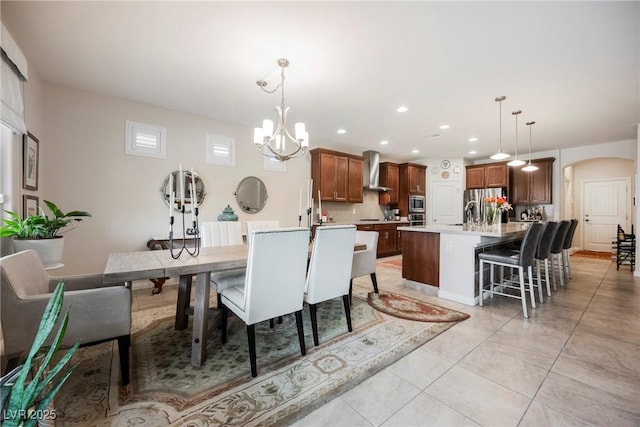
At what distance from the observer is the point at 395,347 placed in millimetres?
2145

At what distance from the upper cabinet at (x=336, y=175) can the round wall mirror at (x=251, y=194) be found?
3.88ft

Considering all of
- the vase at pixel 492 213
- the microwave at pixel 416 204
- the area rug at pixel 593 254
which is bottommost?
the area rug at pixel 593 254

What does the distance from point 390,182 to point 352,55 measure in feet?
15.5

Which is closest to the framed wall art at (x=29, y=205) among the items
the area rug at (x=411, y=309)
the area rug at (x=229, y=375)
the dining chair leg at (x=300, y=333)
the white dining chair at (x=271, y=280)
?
the area rug at (x=229, y=375)

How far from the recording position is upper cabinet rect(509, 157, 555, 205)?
629 cm

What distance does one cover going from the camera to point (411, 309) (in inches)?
116

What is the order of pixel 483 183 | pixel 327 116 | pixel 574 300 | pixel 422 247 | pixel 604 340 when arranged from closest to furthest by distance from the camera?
pixel 604 340
pixel 574 300
pixel 422 247
pixel 327 116
pixel 483 183

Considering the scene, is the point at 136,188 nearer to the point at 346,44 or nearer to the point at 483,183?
the point at 346,44

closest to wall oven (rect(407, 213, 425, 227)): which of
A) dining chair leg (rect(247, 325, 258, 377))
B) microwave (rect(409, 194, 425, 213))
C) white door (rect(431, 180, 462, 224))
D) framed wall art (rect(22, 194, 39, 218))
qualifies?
microwave (rect(409, 194, 425, 213))

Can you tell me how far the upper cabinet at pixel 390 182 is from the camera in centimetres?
687

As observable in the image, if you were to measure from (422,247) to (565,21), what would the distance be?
2589 millimetres

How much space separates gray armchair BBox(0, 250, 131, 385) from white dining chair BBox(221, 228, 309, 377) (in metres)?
0.69

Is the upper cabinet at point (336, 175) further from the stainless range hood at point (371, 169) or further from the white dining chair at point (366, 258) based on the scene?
the white dining chair at point (366, 258)

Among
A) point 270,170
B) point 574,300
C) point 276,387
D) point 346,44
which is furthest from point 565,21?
point 270,170
